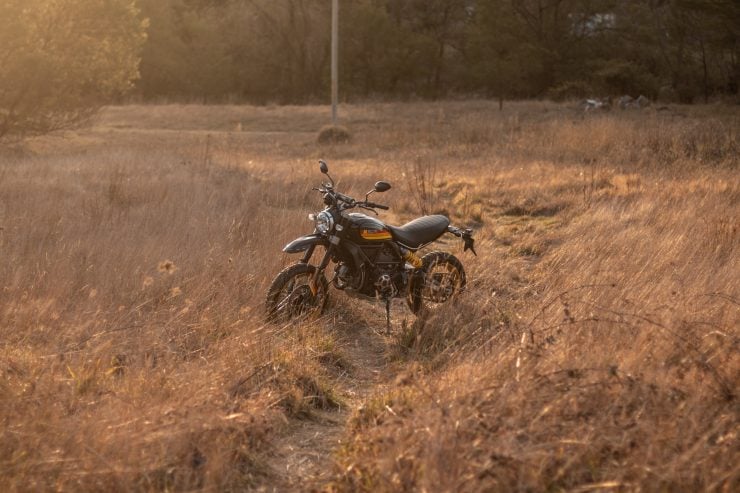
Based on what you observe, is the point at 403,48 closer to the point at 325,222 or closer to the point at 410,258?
the point at 410,258

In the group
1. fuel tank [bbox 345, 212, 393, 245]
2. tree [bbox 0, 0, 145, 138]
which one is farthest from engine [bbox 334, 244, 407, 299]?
tree [bbox 0, 0, 145, 138]

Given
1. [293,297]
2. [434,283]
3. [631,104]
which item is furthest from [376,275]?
[631,104]

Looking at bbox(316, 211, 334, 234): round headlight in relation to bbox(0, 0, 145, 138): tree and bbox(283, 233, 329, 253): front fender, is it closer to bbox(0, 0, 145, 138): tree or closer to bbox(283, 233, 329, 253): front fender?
bbox(283, 233, 329, 253): front fender

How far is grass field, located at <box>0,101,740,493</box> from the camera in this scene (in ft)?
11.6

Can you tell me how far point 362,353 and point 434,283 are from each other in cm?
106

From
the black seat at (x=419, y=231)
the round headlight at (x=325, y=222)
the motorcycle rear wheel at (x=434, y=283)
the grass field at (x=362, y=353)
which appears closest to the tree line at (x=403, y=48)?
the grass field at (x=362, y=353)

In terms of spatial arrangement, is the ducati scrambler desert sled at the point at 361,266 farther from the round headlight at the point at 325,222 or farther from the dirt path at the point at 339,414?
the dirt path at the point at 339,414

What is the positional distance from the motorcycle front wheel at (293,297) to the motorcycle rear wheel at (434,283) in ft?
2.68

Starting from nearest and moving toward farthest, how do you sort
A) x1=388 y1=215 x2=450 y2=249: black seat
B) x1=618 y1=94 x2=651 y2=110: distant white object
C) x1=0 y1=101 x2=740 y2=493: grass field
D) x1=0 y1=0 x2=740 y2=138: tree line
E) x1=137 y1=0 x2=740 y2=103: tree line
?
1. x1=0 y1=101 x2=740 y2=493: grass field
2. x1=388 y1=215 x2=450 y2=249: black seat
3. x1=618 y1=94 x2=651 y2=110: distant white object
4. x1=0 y1=0 x2=740 y2=138: tree line
5. x1=137 y1=0 x2=740 y2=103: tree line

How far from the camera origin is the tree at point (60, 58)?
17672 millimetres

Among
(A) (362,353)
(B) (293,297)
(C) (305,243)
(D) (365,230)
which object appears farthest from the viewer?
(D) (365,230)

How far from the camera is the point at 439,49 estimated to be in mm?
50031

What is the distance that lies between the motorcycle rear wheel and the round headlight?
2.71 ft

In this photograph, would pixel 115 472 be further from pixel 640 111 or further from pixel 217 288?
pixel 640 111
